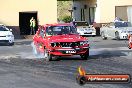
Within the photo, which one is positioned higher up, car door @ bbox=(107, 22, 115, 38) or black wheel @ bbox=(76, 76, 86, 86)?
car door @ bbox=(107, 22, 115, 38)

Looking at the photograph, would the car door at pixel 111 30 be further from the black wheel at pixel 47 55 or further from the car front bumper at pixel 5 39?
the black wheel at pixel 47 55

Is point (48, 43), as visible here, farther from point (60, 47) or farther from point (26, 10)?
point (26, 10)

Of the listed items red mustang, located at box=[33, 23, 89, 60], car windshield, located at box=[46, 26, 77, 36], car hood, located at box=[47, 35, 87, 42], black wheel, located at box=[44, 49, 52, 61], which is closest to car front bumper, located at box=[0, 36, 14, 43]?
car windshield, located at box=[46, 26, 77, 36]

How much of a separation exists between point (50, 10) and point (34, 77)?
86.8 ft

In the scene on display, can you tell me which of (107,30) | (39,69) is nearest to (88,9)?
(107,30)

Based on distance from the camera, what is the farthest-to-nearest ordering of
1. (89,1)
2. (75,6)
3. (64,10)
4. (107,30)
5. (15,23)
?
(64,10), (75,6), (89,1), (15,23), (107,30)

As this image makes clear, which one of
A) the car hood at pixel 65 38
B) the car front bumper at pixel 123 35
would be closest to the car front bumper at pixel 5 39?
the car front bumper at pixel 123 35

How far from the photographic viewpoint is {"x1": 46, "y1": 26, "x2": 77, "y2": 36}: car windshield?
16.7 meters

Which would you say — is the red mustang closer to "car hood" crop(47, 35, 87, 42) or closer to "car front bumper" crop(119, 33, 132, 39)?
"car hood" crop(47, 35, 87, 42)

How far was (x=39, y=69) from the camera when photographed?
12453 mm

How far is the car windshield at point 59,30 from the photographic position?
16.7 meters

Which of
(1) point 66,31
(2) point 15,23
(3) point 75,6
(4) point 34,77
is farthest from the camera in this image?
(3) point 75,6

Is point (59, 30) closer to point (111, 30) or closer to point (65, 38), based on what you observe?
point (65, 38)

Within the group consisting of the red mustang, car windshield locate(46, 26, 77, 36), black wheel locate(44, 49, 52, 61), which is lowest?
black wheel locate(44, 49, 52, 61)
